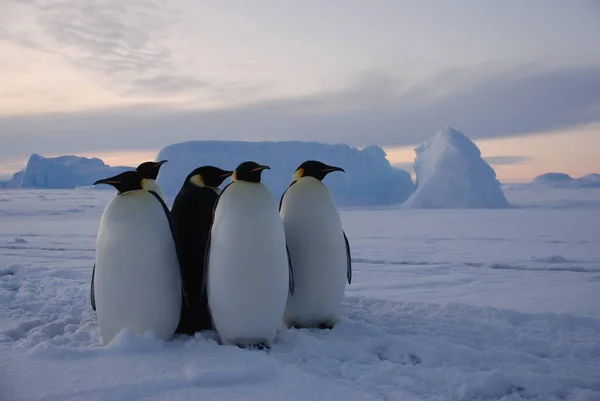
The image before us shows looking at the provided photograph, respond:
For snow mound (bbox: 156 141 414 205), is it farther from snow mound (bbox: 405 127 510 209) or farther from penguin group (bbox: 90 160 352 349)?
penguin group (bbox: 90 160 352 349)

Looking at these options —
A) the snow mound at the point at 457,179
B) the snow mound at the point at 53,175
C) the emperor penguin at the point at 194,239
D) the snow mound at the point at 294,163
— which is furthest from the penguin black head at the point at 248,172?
the snow mound at the point at 53,175

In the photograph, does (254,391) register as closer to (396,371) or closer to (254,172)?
(396,371)

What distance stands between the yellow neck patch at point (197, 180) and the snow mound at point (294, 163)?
19056 millimetres

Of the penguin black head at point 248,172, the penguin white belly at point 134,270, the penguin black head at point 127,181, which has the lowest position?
the penguin white belly at point 134,270

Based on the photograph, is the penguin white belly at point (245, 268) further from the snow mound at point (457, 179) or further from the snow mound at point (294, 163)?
the snow mound at point (294, 163)

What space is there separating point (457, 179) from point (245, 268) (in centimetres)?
1986

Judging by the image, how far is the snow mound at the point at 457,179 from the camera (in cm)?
2166

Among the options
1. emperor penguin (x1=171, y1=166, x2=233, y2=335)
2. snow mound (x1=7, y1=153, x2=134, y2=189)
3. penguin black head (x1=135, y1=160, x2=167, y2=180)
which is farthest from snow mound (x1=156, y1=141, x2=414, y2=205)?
emperor penguin (x1=171, y1=166, x2=233, y2=335)

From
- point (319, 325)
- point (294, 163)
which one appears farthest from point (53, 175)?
point (319, 325)

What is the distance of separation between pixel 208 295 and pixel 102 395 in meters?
1.04

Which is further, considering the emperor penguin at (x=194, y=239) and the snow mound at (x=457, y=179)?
the snow mound at (x=457, y=179)

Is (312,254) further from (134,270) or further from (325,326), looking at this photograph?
(134,270)

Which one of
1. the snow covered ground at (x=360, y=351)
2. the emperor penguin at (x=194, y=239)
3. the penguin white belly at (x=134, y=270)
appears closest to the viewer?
the snow covered ground at (x=360, y=351)

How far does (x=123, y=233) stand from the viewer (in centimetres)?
310
